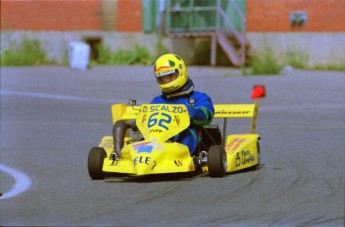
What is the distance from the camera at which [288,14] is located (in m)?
23.7

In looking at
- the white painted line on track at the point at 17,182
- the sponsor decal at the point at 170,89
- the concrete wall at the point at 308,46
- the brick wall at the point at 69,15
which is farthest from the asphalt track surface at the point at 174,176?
the brick wall at the point at 69,15

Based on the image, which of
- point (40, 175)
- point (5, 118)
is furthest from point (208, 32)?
point (40, 175)

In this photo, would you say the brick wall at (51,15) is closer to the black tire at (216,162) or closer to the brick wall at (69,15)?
the brick wall at (69,15)

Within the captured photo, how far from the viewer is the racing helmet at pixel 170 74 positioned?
9766mm

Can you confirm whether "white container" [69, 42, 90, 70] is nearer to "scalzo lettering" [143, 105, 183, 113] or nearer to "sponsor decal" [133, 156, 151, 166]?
"scalzo lettering" [143, 105, 183, 113]

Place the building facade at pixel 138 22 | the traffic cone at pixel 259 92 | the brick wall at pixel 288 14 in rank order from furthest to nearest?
the building facade at pixel 138 22, the brick wall at pixel 288 14, the traffic cone at pixel 259 92

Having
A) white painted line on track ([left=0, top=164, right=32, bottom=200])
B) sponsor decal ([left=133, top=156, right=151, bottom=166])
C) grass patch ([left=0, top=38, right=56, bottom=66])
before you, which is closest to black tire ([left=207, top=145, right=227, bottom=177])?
sponsor decal ([left=133, top=156, right=151, bottom=166])

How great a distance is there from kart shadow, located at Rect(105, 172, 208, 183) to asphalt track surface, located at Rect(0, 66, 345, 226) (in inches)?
0.8

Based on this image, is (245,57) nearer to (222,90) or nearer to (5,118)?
(222,90)

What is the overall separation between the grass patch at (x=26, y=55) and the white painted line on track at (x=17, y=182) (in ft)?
51.9

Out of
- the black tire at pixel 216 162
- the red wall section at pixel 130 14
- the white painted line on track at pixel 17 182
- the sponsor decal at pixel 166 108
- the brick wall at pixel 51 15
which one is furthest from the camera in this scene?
the brick wall at pixel 51 15

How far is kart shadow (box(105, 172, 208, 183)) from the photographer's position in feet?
30.4

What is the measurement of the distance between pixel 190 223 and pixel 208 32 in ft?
58.7

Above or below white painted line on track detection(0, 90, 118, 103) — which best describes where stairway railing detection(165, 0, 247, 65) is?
above
